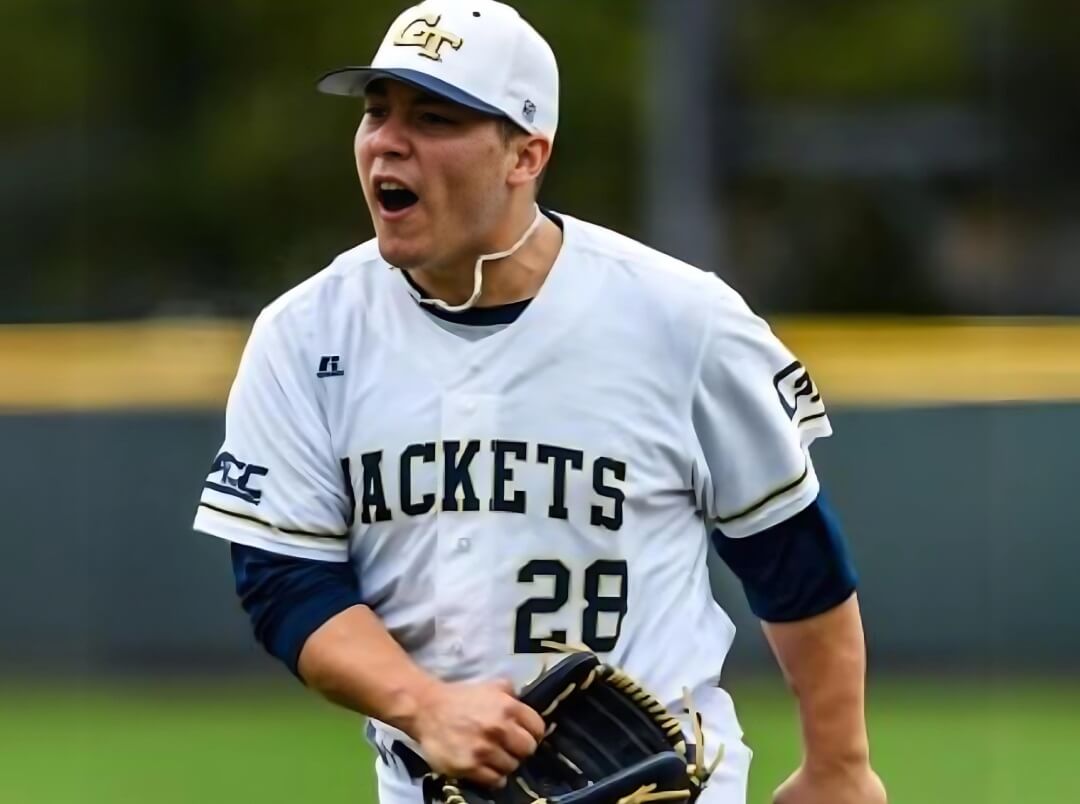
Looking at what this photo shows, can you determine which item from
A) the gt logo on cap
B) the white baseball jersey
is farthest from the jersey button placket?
the gt logo on cap

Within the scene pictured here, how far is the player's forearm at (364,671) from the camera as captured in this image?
10.5 feet

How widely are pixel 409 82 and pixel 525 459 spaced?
1.89ft

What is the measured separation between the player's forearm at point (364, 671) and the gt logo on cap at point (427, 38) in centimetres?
82

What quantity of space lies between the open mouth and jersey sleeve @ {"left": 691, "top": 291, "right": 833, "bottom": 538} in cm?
48

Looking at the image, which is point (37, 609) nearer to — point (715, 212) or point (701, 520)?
point (715, 212)

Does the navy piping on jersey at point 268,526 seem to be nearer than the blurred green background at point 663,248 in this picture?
Yes

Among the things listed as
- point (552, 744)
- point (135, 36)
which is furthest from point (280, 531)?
point (135, 36)

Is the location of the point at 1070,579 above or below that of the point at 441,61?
below

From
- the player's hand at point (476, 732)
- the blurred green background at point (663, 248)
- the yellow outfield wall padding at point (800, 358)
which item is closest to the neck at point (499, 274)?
the player's hand at point (476, 732)

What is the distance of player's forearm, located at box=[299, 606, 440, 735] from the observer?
3188 millimetres

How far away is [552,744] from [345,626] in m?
0.34

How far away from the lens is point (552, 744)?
3.26 metres

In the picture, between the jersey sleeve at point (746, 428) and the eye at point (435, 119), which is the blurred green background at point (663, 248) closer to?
the jersey sleeve at point (746, 428)

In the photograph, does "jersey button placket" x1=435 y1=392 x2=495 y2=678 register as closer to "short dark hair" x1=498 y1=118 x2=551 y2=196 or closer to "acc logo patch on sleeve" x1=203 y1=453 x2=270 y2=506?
"acc logo patch on sleeve" x1=203 y1=453 x2=270 y2=506
